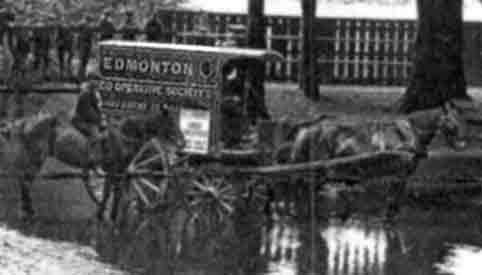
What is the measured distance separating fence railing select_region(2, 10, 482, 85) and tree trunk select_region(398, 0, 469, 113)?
6.15 m

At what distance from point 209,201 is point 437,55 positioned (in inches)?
409

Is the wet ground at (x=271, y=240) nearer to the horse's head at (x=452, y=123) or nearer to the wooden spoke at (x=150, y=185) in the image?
the wooden spoke at (x=150, y=185)

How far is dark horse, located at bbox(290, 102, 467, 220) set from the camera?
23469mm

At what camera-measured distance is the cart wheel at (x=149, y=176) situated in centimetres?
2233

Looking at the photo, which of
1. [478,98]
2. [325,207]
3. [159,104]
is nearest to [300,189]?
[325,207]

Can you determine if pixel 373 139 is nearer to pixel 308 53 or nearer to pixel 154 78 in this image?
pixel 154 78

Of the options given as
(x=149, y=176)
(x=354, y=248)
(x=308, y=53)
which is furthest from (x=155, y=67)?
(x=308, y=53)

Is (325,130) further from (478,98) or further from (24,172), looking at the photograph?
(478,98)

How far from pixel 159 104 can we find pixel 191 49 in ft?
2.74

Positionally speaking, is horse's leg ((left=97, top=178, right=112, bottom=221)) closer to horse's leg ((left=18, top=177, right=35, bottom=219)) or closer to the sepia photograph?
the sepia photograph

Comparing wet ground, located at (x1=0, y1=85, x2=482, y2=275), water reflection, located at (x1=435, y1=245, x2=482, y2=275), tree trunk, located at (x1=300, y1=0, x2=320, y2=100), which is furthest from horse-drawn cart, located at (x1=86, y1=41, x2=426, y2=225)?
tree trunk, located at (x1=300, y1=0, x2=320, y2=100)

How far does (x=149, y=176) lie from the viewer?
22406 millimetres

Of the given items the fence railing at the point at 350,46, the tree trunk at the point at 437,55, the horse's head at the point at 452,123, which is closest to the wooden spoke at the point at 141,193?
the horse's head at the point at 452,123

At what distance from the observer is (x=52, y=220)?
22.8m
